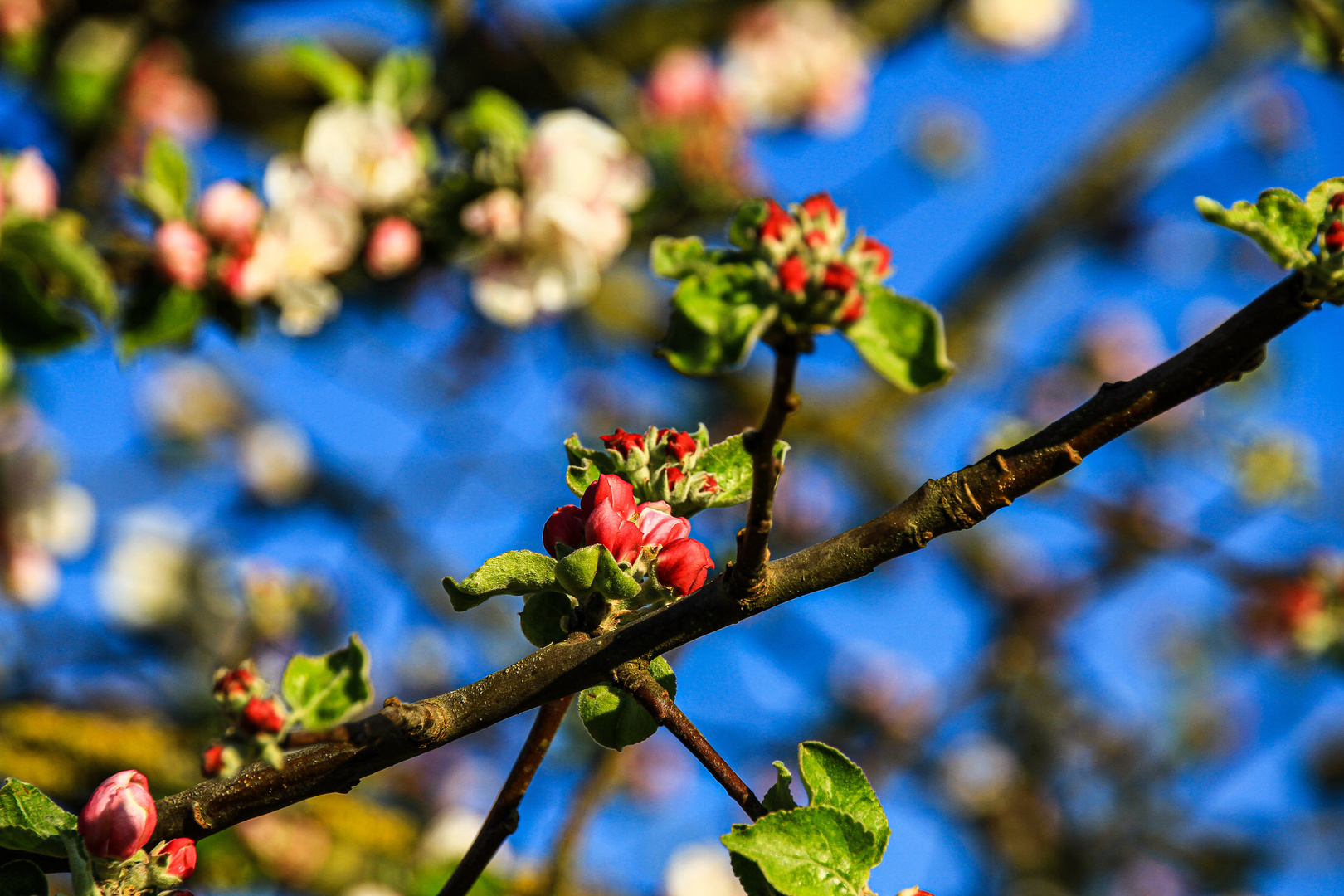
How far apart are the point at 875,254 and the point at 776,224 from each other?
0.09 meters

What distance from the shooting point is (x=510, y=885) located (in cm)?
167

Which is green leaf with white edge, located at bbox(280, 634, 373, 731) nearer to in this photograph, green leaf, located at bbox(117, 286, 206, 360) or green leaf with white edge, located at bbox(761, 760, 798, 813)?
green leaf with white edge, located at bbox(761, 760, 798, 813)

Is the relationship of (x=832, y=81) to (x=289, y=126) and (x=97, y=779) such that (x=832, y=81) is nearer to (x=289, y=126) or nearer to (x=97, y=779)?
(x=289, y=126)

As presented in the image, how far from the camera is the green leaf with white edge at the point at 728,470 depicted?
3.10ft

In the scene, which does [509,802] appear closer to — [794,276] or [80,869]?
[80,869]

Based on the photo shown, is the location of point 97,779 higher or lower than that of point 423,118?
lower

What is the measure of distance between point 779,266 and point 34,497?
2.55 m

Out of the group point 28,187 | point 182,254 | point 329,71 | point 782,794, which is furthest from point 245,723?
point 329,71

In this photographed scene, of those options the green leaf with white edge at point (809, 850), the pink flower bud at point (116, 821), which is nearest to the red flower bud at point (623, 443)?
the green leaf with white edge at point (809, 850)

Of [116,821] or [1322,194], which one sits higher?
[1322,194]

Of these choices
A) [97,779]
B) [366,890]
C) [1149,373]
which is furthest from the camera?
[97,779]

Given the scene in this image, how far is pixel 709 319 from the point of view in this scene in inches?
32.7

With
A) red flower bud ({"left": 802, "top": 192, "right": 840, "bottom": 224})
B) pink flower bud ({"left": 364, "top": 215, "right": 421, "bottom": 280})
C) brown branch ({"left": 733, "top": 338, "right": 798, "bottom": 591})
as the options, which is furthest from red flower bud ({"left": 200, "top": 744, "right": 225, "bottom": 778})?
pink flower bud ({"left": 364, "top": 215, "right": 421, "bottom": 280})

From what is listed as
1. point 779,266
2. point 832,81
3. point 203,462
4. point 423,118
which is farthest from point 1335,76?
point 203,462
